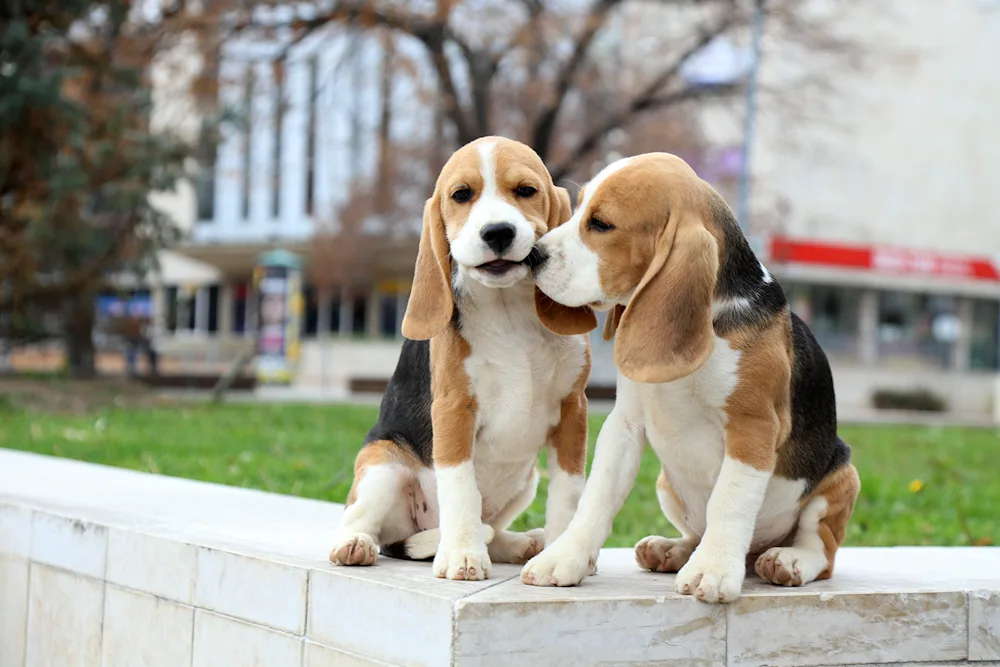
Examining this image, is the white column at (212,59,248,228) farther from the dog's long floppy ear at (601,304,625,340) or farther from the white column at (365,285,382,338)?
the white column at (365,285,382,338)

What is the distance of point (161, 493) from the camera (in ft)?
16.6

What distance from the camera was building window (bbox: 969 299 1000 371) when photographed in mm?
35844

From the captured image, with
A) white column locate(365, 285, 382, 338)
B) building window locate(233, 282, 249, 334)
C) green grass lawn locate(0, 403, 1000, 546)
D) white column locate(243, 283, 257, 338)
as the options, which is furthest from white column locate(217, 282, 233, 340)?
green grass lawn locate(0, 403, 1000, 546)

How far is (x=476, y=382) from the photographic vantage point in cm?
313

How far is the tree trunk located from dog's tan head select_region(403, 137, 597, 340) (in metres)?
17.2

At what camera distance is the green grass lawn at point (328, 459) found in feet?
21.5

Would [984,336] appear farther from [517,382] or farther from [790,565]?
[517,382]

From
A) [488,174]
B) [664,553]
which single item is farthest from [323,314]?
[488,174]

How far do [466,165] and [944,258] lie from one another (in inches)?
→ 1412

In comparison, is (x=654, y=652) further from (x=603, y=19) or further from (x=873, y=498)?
(x=603, y=19)

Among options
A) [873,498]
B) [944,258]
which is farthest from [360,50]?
[944,258]

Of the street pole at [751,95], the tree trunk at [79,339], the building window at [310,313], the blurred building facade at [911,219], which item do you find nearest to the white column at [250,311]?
the building window at [310,313]

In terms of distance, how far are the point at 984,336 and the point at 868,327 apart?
4563 mm

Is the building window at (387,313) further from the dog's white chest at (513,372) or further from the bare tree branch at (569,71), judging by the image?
the dog's white chest at (513,372)
